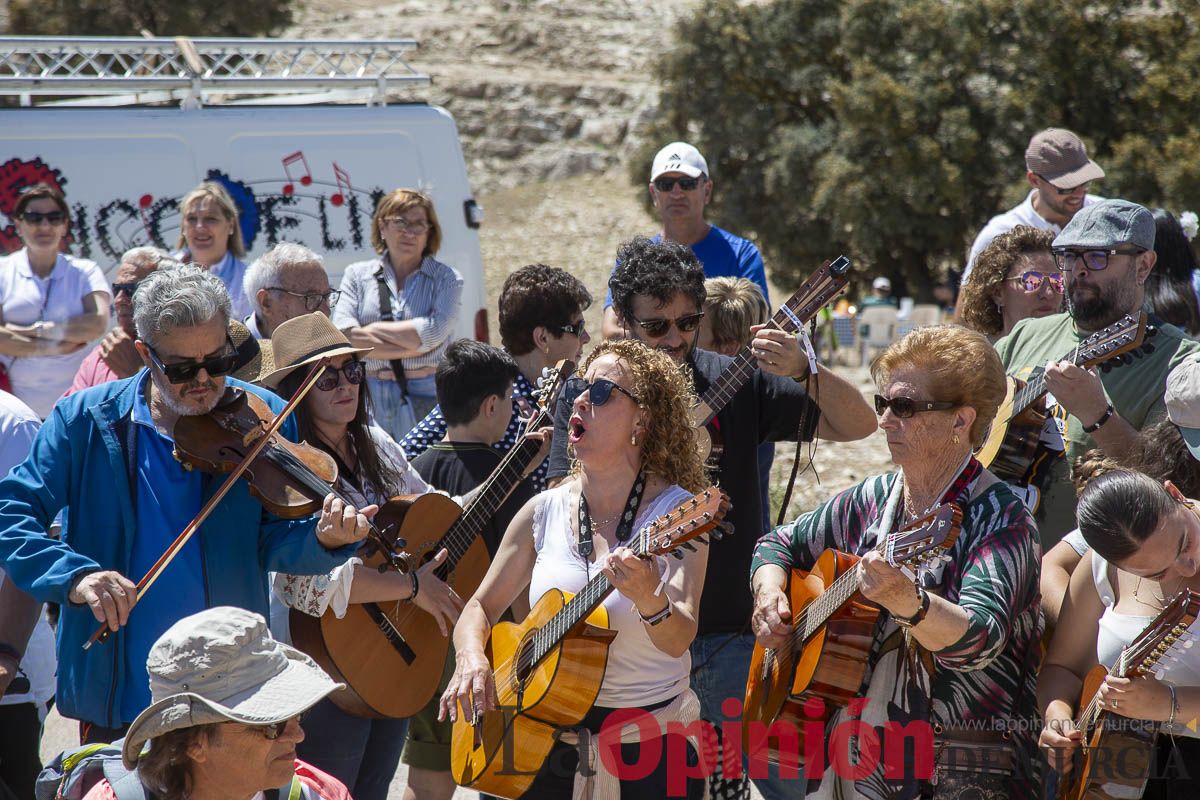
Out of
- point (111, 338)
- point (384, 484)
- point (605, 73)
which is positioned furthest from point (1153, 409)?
point (605, 73)

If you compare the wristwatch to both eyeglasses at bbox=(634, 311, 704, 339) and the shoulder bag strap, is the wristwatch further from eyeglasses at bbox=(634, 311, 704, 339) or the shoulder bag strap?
the shoulder bag strap

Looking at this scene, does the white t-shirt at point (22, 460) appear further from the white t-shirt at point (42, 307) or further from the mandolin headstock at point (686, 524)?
the white t-shirt at point (42, 307)

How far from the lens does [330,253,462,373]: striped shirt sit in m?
6.02

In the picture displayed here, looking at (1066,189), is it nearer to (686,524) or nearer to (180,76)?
(686,524)

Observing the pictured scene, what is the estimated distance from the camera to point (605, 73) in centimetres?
4066

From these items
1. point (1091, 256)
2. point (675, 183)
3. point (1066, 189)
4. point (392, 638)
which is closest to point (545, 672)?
point (392, 638)

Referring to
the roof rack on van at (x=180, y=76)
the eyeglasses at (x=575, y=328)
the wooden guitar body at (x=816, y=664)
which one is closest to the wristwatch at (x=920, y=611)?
the wooden guitar body at (x=816, y=664)

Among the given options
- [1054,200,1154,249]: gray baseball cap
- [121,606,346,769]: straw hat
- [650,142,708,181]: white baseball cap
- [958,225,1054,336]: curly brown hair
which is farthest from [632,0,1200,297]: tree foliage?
[121,606,346,769]: straw hat

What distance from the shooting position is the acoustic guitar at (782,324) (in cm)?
373

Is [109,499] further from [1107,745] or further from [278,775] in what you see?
[1107,745]

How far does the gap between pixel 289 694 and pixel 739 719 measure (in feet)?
5.08

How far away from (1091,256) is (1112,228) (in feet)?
0.36

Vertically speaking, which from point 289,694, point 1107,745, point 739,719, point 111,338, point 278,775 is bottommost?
point 739,719

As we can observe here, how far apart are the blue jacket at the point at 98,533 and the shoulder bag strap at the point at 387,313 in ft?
9.22
